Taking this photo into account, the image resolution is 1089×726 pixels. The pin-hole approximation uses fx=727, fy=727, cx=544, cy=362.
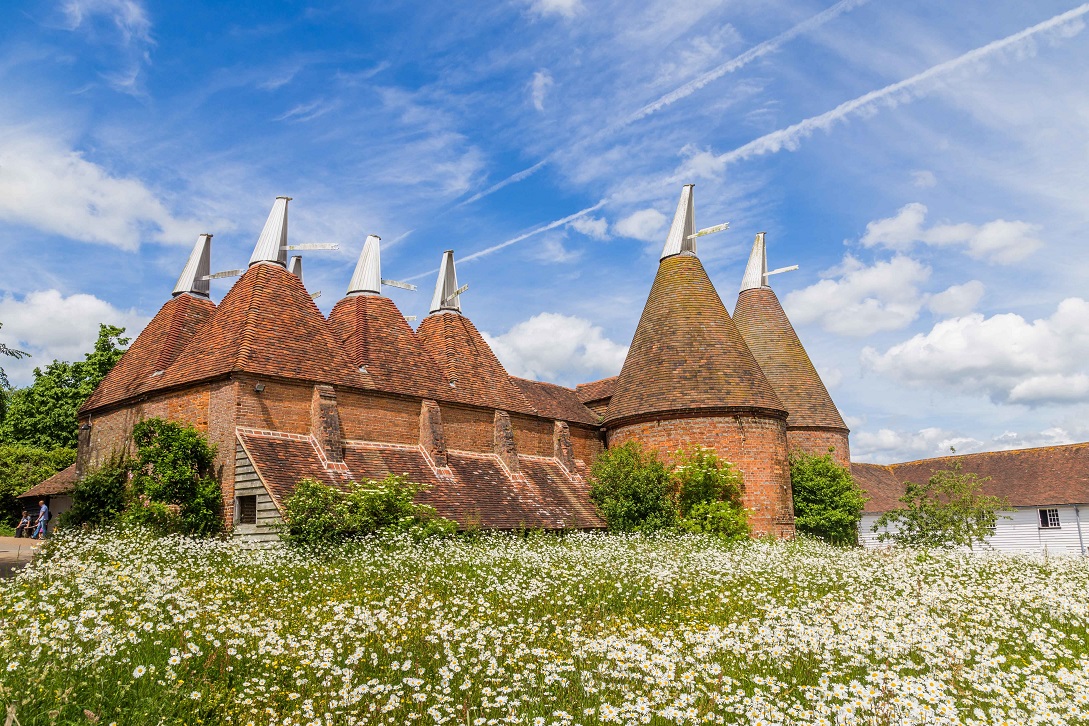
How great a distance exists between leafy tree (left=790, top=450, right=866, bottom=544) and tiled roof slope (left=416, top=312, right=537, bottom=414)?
8671mm

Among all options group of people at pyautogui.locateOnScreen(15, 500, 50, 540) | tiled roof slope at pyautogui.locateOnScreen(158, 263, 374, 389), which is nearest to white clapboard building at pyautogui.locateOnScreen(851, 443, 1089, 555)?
tiled roof slope at pyautogui.locateOnScreen(158, 263, 374, 389)

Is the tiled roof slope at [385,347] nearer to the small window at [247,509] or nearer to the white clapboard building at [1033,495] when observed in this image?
the small window at [247,509]

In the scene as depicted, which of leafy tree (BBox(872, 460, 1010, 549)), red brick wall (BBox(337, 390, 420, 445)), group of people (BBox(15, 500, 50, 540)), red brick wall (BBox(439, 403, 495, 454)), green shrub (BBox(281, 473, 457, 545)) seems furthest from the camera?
group of people (BBox(15, 500, 50, 540))

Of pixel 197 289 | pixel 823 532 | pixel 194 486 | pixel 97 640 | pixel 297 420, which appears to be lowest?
pixel 823 532

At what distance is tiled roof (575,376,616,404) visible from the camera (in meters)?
26.1

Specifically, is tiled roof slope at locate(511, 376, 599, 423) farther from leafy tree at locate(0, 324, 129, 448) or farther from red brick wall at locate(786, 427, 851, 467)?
leafy tree at locate(0, 324, 129, 448)

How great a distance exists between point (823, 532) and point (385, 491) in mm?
14535

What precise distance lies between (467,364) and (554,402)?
13.2 ft

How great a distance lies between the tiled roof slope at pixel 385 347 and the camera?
18.4 meters

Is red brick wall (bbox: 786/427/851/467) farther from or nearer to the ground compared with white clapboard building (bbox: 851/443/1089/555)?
farther from the ground

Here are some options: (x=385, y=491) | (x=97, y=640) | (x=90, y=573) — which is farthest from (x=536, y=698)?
(x=385, y=491)

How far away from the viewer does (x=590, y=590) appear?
8.70 metres

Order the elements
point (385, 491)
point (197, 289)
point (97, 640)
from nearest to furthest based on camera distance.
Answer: point (97, 640)
point (385, 491)
point (197, 289)

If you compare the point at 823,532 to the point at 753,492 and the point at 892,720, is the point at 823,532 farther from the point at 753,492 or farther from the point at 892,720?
the point at 892,720
